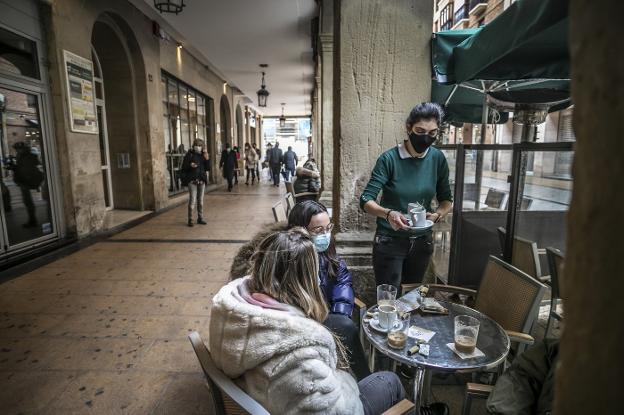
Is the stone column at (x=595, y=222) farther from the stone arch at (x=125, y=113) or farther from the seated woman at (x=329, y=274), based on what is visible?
the stone arch at (x=125, y=113)

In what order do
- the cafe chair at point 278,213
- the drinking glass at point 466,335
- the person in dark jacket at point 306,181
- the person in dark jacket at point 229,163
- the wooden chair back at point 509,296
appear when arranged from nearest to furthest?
the drinking glass at point 466,335 < the wooden chair back at point 509,296 < the cafe chair at point 278,213 < the person in dark jacket at point 306,181 < the person in dark jacket at point 229,163

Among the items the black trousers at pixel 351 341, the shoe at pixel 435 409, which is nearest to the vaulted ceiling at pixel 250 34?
the black trousers at pixel 351 341

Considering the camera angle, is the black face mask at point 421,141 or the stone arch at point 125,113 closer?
the black face mask at point 421,141

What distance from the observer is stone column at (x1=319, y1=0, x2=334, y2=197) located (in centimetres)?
613

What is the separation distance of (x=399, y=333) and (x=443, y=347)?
0.22 meters

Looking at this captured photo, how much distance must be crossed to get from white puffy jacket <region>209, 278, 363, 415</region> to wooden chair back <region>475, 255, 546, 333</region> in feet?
3.99

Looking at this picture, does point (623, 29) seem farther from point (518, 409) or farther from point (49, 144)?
point (49, 144)

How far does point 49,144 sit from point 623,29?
6774 millimetres

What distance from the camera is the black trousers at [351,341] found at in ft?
6.29

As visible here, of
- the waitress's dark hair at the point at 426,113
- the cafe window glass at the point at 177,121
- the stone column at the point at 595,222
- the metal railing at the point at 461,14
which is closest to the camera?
the stone column at the point at 595,222

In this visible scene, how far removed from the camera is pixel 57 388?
237cm

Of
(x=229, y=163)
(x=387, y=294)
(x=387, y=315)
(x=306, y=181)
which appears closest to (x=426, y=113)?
(x=387, y=294)

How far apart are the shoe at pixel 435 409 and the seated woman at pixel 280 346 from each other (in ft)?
2.69

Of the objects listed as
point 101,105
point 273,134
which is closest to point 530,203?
point 101,105
